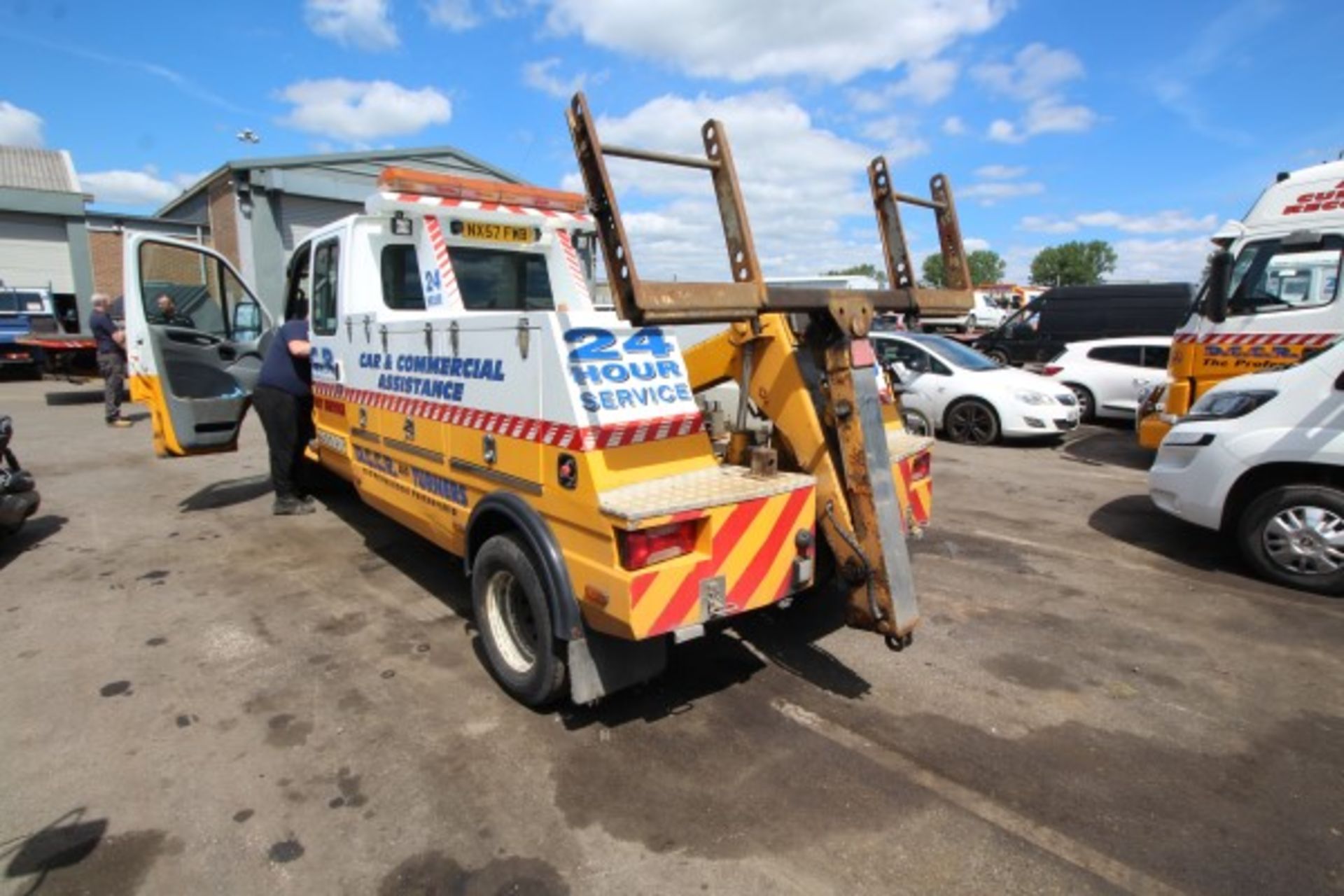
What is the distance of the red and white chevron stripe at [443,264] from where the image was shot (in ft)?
14.9

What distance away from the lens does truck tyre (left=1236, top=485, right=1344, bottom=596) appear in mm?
4723

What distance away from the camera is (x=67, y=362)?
15.1 meters

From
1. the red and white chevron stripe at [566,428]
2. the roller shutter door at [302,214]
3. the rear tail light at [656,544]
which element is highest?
the roller shutter door at [302,214]

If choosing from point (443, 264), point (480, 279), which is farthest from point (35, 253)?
point (443, 264)

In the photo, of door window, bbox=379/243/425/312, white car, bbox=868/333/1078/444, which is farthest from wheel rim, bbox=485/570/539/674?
white car, bbox=868/333/1078/444

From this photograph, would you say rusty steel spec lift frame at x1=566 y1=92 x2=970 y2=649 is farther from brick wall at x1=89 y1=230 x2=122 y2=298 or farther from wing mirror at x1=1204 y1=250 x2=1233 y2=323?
brick wall at x1=89 y1=230 x2=122 y2=298

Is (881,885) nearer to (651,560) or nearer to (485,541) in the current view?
(651,560)

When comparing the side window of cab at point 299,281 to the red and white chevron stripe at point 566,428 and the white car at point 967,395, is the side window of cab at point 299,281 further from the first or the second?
the white car at point 967,395

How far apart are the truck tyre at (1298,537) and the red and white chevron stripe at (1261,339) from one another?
287 cm

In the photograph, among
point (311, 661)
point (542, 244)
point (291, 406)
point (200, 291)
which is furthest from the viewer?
point (200, 291)

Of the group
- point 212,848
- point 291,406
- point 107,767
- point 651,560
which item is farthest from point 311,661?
point 291,406

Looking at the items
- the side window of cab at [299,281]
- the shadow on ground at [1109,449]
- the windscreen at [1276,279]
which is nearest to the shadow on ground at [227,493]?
the side window of cab at [299,281]

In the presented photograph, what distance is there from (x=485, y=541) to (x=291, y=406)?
11.4ft

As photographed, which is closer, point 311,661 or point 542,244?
point 311,661
